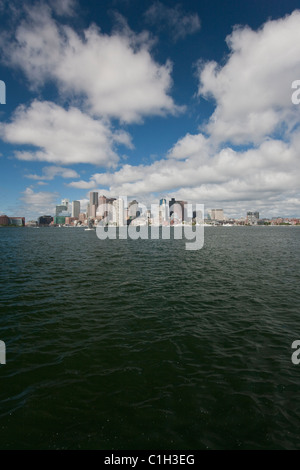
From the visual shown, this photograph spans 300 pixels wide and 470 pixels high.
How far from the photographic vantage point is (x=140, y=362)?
42.3ft

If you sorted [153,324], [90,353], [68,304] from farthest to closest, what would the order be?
1. [68,304]
2. [153,324]
3. [90,353]

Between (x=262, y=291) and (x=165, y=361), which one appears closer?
(x=165, y=361)

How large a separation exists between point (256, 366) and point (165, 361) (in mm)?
5121

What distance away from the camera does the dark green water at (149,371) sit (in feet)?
27.9

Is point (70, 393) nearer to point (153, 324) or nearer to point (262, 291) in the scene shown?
point (153, 324)

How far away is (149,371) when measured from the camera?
12094 mm

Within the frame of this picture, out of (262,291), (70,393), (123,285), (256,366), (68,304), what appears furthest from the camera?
(123,285)

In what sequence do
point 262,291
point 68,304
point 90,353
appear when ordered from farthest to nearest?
point 262,291, point 68,304, point 90,353

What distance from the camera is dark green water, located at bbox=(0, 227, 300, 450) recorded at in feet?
27.9

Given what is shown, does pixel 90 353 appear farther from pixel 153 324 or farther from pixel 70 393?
pixel 153 324
